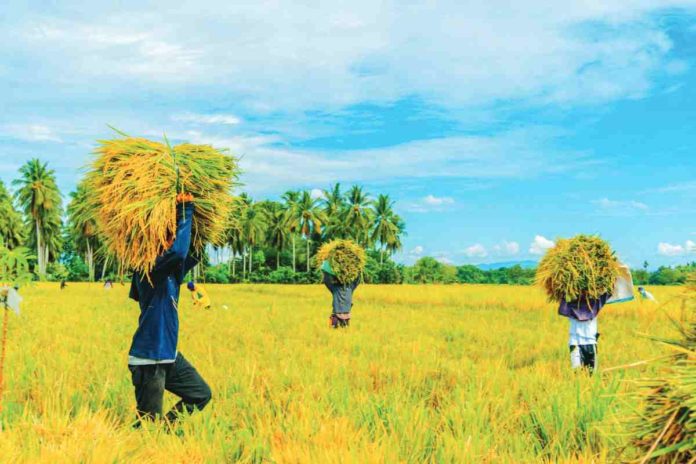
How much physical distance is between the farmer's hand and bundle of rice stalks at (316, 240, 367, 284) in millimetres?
6707

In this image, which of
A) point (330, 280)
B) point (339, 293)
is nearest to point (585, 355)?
point (339, 293)

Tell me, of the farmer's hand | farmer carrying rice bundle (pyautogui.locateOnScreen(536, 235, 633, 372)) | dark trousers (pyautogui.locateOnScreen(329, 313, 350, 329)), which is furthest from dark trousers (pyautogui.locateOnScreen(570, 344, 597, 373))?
the farmer's hand

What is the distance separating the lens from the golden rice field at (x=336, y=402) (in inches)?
140

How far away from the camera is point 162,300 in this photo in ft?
14.1

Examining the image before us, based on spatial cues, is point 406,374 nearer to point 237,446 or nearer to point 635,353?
point 237,446

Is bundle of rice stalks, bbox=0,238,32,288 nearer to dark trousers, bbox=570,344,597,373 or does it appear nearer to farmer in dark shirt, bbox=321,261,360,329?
dark trousers, bbox=570,344,597,373

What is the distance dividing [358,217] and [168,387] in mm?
57741

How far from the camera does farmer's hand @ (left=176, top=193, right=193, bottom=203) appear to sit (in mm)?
4270

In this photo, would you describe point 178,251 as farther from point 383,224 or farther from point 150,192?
point 383,224

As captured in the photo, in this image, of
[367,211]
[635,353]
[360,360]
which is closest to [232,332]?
[360,360]

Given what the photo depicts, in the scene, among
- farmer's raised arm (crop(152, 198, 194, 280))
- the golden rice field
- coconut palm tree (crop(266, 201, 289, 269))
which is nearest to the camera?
the golden rice field

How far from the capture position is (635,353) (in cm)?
862

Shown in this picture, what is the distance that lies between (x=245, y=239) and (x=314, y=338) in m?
54.3

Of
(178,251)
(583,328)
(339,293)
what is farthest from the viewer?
Result: (339,293)
